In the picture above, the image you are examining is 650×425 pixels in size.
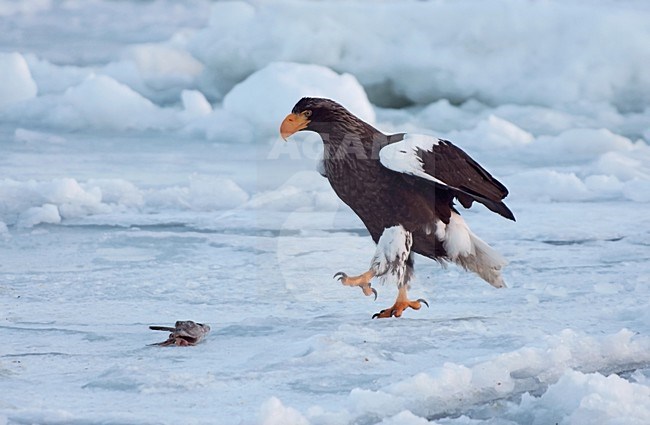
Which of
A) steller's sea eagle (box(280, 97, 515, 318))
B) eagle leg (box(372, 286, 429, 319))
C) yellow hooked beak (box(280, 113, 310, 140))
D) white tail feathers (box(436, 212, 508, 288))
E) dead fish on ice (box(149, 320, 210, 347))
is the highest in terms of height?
yellow hooked beak (box(280, 113, 310, 140))

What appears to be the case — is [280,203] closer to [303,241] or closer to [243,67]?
[303,241]

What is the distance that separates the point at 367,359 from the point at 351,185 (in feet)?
2.19

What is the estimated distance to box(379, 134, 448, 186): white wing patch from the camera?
11.7 ft

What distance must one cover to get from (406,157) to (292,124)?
42 cm

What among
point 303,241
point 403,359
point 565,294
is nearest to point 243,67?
point 303,241

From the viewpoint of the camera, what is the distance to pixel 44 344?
3566mm

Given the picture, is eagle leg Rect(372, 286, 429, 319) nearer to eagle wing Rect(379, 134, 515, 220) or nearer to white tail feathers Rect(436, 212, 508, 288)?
white tail feathers Rect(436, 212, 508, 288)

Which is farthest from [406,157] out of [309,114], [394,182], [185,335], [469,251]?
[185,335]

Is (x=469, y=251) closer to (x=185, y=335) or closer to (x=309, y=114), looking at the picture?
(x=309, y=114)

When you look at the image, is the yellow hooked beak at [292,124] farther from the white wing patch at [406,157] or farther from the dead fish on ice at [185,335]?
the dead fish on ice at [185,335]

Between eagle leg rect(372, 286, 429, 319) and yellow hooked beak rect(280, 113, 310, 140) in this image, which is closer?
yellow hooked beak rect(280, 113, 310, 140)

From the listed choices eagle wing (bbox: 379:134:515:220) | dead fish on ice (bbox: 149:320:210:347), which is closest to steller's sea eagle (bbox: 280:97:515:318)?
eagle wing (bbox: 379:134:515:220)

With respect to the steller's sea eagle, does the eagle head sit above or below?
above

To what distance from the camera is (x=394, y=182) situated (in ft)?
12.0
